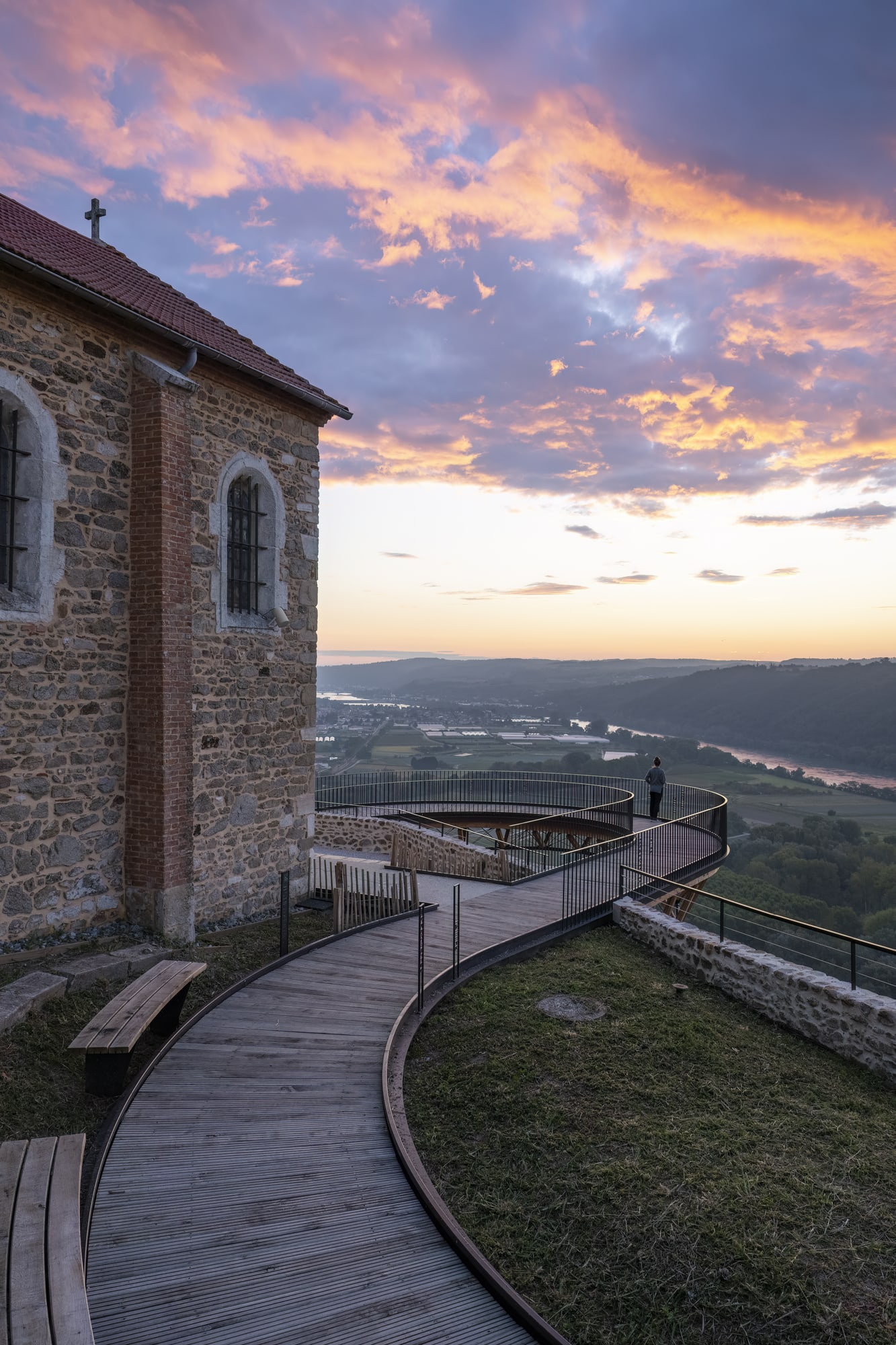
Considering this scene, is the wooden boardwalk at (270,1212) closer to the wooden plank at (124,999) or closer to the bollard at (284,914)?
the wooden plank at (124,999)

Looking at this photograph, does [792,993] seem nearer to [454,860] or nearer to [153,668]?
[454,860]

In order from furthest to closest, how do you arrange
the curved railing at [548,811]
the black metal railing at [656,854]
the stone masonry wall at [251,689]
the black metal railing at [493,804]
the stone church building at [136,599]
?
the black metal railing at [493,804] < the curved railing at [548,811] < the black metal railing at [656,854] < the stone masonry wall at [251,689] < the stone church building at [136,599]

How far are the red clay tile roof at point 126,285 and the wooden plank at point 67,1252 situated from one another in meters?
7.62

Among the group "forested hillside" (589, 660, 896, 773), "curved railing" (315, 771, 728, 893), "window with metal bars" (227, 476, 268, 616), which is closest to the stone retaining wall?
"curved railing" (315, 771, 728, 893)

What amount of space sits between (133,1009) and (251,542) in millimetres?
6675

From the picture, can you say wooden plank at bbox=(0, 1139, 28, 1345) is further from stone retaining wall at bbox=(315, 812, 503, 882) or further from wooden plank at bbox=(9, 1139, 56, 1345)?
stone retaining wall at bbox=(315, 812, 503, 882)

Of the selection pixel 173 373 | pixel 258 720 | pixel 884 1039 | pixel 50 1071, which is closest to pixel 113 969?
pixel 50 1071

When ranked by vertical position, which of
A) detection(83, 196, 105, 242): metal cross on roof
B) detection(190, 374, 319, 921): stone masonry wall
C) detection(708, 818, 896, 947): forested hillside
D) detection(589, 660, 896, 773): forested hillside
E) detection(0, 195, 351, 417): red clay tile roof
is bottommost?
detection(708, 818, 896, 947): forested hillside

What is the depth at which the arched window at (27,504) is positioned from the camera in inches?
295

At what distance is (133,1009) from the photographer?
5.83m

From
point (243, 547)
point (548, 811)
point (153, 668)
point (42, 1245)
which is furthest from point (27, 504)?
point (548, 811)

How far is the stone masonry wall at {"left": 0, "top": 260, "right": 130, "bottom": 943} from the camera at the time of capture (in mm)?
7395

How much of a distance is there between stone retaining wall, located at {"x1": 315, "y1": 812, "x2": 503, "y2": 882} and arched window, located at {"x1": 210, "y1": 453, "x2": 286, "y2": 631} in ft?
16.1

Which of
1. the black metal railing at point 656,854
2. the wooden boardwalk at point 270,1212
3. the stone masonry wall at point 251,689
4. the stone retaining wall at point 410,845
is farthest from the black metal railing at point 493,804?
the wooden boardwalk at point 270,1212
